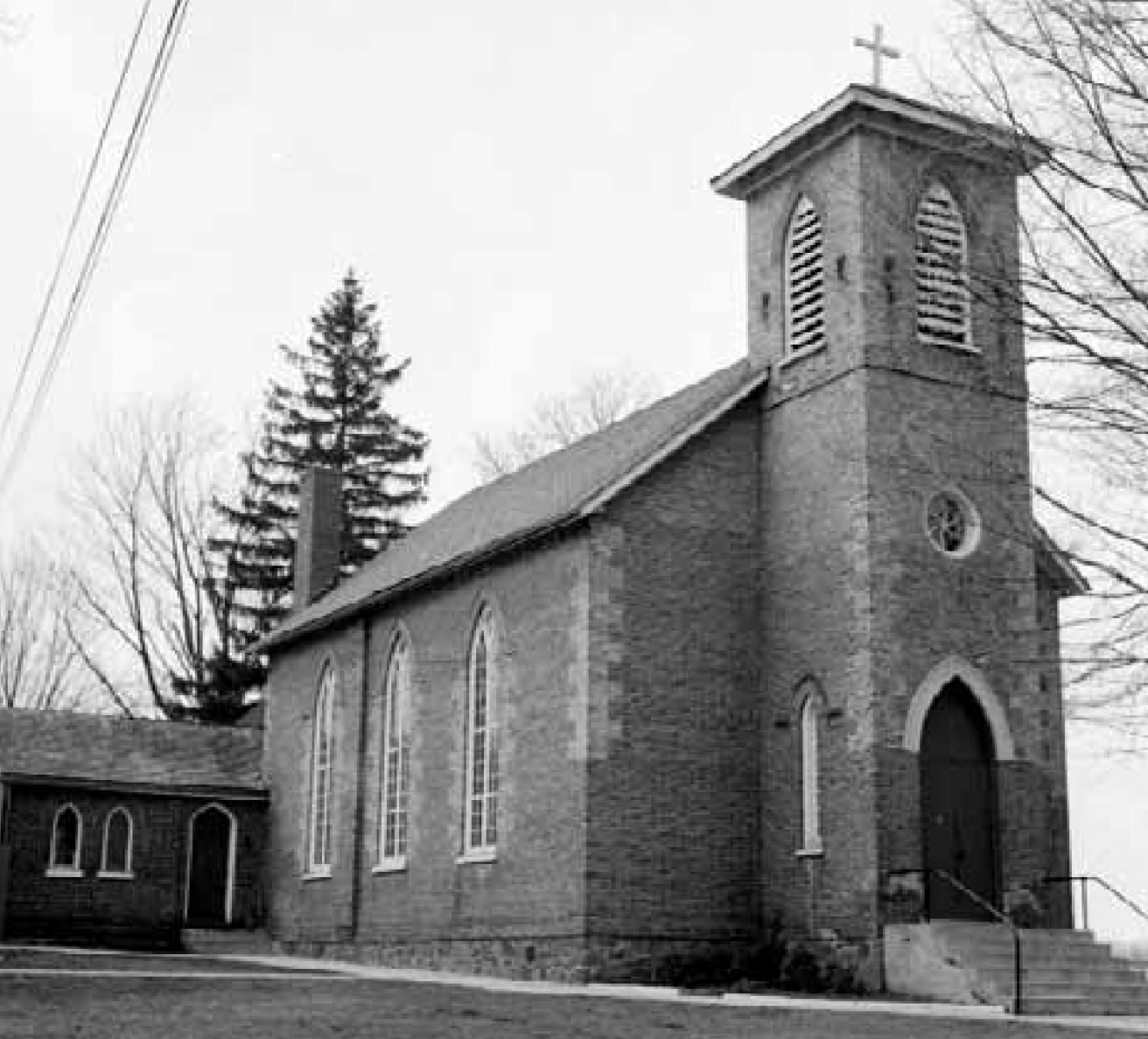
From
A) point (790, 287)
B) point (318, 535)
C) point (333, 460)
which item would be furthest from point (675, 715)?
point (333, 460)

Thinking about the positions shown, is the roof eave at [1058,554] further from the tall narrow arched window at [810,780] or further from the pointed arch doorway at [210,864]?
the pointed arch doorway at [210,864]

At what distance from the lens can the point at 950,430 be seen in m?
22.8

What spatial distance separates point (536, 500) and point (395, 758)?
5.09 meters

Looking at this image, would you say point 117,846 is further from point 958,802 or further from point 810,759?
point 958,802

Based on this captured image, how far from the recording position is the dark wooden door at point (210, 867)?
113 ft

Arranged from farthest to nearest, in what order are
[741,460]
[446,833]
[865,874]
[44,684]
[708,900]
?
[44,684] → [446,833] → [741,460] → [708,900] → [865,874]

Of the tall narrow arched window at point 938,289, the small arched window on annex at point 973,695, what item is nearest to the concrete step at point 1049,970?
the small arched window on annex at point 973,695

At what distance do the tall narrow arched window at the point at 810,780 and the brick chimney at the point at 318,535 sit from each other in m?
17.0

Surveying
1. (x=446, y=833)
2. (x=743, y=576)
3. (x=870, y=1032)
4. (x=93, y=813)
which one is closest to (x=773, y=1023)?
(x=870, y=1032)

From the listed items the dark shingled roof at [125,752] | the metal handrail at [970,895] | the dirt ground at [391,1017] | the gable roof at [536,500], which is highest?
the gable roof at [536,500]

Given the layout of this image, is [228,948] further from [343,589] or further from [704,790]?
[704,790]

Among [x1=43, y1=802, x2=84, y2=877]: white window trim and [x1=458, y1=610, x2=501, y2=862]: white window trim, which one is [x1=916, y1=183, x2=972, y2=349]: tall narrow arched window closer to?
[x1=458, y1=610, x2=501, y2=862]: white window trim

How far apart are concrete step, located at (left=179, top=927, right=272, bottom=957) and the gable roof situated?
5.41 metres

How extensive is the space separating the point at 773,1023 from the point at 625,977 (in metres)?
6.31
